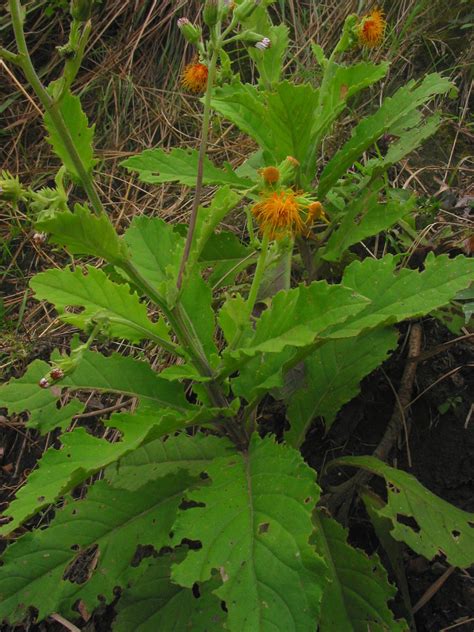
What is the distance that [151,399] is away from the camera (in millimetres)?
1760

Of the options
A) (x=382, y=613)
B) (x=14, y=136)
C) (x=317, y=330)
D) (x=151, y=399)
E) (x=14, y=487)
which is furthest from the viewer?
(x=14, y=136)

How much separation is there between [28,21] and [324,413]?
10.6 feet

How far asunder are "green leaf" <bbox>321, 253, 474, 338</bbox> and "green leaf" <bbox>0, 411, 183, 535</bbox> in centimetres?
48

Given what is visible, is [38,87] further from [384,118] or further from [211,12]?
[384,118]

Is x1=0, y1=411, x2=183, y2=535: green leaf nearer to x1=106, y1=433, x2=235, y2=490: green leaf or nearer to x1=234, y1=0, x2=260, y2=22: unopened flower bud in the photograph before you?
x1=106, y1=433, x2=235, y2=490: green leaf

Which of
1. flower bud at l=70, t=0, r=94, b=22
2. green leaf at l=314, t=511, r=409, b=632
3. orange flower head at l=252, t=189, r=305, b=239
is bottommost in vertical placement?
green leaf at l=314, t=511, r=409, b=632

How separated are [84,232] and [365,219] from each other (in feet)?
3.54

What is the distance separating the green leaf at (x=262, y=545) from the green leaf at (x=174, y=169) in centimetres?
104

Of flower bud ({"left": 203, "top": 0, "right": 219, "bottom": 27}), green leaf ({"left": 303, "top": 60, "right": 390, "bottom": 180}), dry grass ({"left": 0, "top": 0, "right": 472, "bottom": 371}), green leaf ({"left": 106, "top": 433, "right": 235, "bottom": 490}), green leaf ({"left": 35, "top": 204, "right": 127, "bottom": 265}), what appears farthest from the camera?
dry grass ({"left": 0, "top": 0, "right": 472, "bottom": 371})

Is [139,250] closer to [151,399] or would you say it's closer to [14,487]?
[151,399]

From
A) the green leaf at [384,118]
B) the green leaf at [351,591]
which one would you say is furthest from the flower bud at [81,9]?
the green leaf at [351,591]

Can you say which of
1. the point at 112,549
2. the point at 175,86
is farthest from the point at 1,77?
the point at 112,549

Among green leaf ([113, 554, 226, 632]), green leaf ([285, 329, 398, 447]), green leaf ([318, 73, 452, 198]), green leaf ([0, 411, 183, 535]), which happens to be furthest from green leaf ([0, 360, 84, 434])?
green leaf ([318, 73, 452, 198])

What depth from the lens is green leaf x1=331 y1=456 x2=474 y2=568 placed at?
5.26ft
